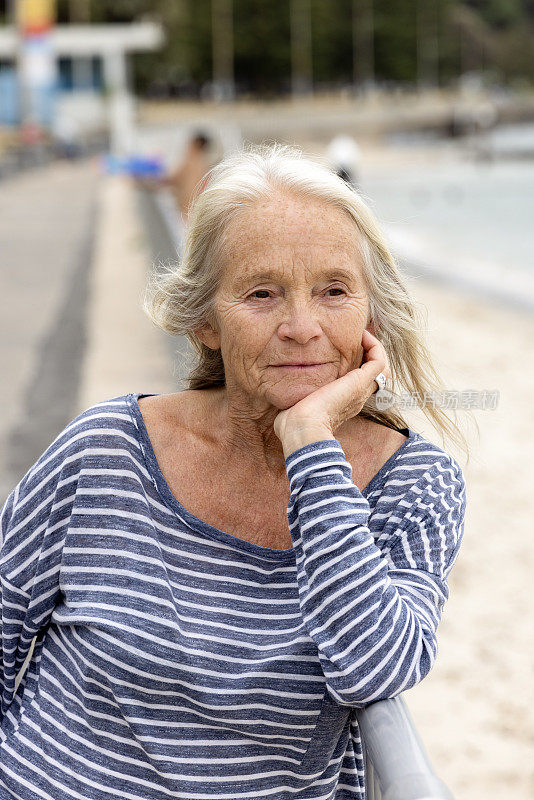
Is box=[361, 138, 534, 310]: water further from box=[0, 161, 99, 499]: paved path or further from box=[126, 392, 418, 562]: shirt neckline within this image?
box=[0, 161, 99, 499]: paved path

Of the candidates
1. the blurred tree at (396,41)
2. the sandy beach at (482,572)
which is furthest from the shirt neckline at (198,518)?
the blurred tree at (396,41)

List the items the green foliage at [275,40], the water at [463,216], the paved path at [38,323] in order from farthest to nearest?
the green foliage at [275,40]
the water at [463,216]
the paved path at [38,323]

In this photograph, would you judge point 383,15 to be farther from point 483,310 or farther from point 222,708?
point 222,708

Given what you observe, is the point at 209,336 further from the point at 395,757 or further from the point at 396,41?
the point at 396,41

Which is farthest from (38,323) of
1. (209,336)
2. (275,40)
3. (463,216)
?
(275,40)

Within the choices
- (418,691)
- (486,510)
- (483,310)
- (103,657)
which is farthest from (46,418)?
(483,310)

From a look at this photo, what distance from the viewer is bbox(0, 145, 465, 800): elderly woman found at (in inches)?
59.3

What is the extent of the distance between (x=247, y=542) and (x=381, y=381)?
0.36 m

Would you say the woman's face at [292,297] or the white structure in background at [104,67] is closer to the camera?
the woman's face at [292,297]

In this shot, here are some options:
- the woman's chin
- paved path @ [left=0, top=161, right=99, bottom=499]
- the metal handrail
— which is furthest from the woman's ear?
paved path @ [left=0, top=161, right=99, bottom=499]

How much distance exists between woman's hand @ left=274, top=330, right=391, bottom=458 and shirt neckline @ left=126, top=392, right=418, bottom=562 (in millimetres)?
100

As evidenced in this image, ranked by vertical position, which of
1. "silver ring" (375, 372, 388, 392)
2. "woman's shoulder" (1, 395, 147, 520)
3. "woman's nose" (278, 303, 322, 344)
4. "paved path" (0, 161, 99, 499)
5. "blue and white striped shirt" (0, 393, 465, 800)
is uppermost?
"woman's nose" (278, 303, 322, 344)

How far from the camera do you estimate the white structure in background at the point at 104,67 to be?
179 ft

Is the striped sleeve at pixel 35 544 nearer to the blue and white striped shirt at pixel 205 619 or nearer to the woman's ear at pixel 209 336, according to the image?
the blue and white striped shirt at pixel 205 619
